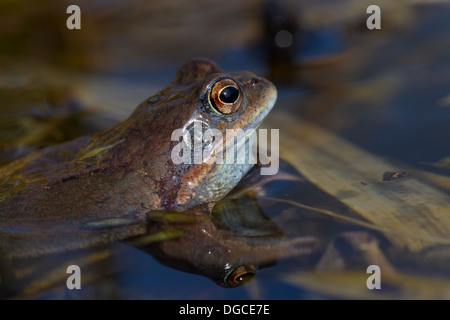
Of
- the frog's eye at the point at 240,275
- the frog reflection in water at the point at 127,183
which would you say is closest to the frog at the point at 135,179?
the frog reflection in water at the point at 127,183

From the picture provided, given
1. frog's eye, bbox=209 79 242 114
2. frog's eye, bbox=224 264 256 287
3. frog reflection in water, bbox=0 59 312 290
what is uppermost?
frog's eye, bbox=209 79 242 114

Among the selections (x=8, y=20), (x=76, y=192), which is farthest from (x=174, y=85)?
(x=8, y=20)

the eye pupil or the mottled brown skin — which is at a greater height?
the eye pupil

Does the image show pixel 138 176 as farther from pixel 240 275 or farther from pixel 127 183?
pixel 240 275

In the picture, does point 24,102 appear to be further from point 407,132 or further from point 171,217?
point 407,132

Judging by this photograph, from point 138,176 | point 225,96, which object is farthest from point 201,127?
point 138,176

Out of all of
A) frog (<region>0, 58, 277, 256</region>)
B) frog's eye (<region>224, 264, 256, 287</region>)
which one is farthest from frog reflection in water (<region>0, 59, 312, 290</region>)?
frog's eye (<region>224, 264, 256, 287</region>)

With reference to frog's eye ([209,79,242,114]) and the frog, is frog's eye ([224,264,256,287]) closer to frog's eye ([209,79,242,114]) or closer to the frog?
the frog
